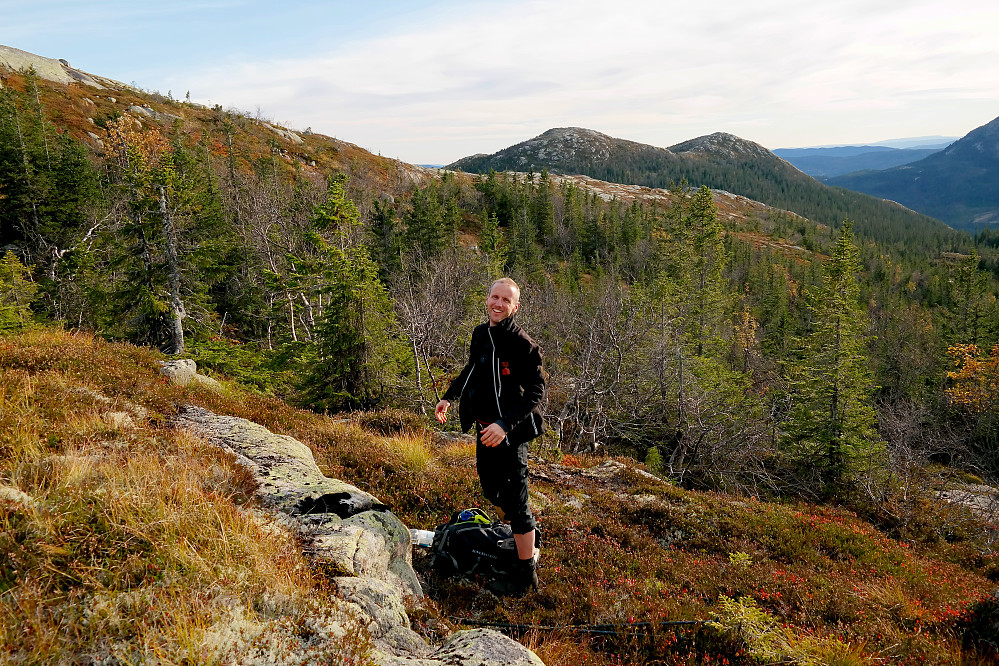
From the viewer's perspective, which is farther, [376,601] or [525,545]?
[525,545]

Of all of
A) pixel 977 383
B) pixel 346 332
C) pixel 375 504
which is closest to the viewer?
pixel 375 504

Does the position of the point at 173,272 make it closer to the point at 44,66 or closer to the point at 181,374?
the point at 181,374

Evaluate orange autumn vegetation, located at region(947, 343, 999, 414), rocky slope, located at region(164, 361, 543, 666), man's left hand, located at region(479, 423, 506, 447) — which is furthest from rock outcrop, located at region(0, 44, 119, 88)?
orange autumn vegetation, located at region(947, 343, 999, 414)

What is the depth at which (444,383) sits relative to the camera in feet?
65.0

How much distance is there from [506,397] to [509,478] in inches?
31.3

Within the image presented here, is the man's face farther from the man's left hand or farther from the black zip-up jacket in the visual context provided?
the man's left hand

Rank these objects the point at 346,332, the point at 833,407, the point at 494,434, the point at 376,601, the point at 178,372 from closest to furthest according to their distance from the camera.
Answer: the point at 376,601 → the point at 494,434 → the point at 178,372 → the point at 346,332 → the point at 833,407

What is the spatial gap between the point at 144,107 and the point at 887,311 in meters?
124

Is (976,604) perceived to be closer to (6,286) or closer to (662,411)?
(662,411)

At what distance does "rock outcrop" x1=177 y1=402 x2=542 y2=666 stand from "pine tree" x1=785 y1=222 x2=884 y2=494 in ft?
74.7

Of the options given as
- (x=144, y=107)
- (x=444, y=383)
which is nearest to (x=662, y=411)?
(x=444, y=383)

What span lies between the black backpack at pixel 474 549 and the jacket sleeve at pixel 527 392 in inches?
64.6

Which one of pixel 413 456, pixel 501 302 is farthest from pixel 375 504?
pixel 501 302

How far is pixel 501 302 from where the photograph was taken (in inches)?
170
